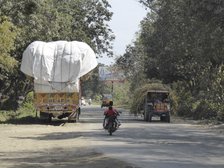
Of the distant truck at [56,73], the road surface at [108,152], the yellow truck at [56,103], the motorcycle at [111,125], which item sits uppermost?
the distant truck at [56,73]

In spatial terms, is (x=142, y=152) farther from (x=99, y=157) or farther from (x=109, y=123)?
(x=109, y=123)

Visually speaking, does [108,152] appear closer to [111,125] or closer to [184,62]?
[111,125]

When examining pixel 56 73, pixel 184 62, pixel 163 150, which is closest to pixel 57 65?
pixel 56 73

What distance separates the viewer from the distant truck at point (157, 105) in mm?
42031

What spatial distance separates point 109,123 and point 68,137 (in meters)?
2.26

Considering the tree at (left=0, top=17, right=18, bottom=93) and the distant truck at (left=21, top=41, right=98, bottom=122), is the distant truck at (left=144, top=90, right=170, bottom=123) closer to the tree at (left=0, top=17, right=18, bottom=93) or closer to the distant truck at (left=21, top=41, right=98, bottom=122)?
the distant truck at (left=21, top=41, right=98, bottom=122)

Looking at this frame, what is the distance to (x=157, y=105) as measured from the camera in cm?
4200

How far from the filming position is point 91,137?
2552 cm

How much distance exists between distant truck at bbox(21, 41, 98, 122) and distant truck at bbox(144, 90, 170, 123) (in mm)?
7892

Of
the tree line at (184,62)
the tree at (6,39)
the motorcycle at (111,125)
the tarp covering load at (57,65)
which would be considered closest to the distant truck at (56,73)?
the tarp covering load at (57,65)

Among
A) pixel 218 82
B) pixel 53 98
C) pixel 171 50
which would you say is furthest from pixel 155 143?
pixel 171 50

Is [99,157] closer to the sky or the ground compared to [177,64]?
closer to the ground

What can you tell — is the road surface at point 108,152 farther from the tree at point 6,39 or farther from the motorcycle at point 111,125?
the tree at point 6,39

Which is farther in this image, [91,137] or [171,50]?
[171,50]
